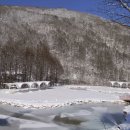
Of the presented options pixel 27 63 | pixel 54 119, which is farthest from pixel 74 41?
pixel 54 119

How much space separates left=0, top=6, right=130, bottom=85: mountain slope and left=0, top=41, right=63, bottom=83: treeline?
47.2 inches

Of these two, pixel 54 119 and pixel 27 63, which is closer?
pixel 54 119

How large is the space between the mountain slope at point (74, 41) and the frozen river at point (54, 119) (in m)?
44.6

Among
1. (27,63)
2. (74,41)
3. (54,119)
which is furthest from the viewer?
(74,41)

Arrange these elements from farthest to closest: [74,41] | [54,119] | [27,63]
Answer: [74,41], [27,63], [54,119]

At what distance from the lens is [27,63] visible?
194ft

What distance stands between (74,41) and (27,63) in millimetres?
25296

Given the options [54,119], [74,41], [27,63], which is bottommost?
[54,119]

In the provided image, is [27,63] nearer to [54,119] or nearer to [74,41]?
[74,41]

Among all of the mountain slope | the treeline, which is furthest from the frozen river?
the mountain slope

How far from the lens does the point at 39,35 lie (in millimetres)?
77625

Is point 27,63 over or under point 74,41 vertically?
under

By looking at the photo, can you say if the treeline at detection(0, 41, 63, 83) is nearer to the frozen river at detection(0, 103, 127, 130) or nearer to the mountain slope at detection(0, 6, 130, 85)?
the mountain slope at detection(0, 6, 130, 85)

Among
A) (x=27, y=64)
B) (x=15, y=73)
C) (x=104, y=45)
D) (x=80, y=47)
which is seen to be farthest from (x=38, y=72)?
(x=104, y=45)
